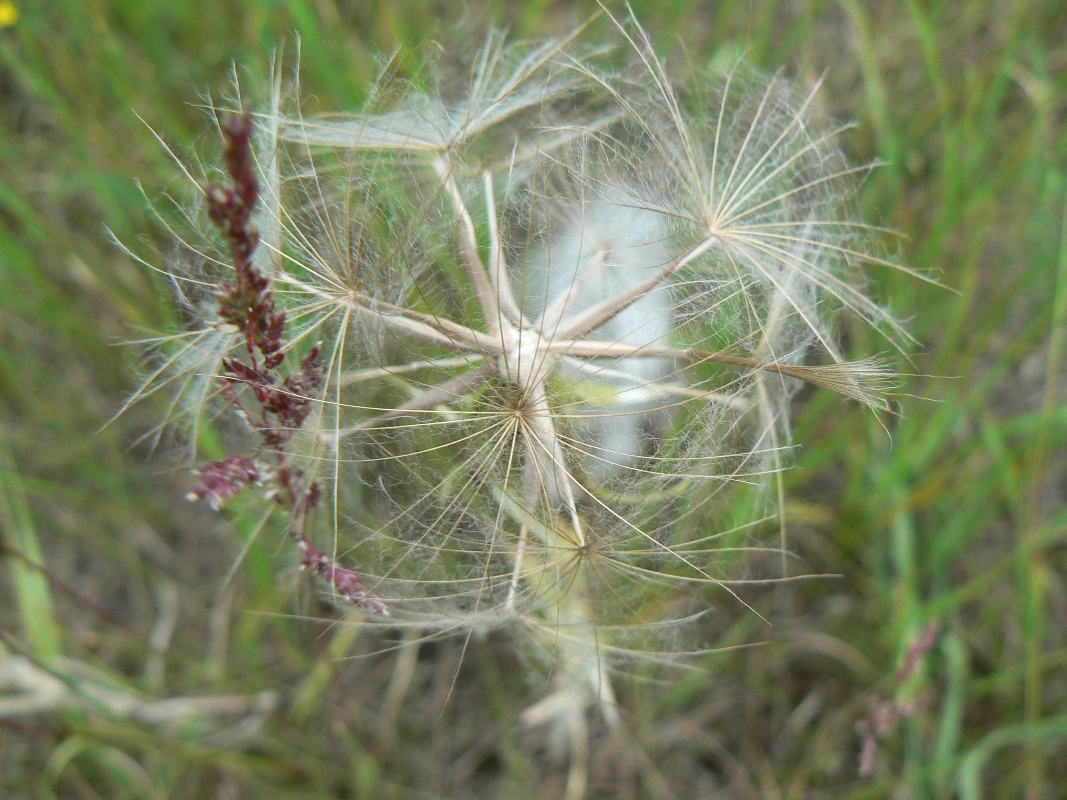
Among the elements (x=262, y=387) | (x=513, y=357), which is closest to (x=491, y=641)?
(x=513, y=357)

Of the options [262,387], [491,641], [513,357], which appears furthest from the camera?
[491,641]

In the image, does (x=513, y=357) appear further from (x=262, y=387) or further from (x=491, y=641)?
(x=491, y=641)

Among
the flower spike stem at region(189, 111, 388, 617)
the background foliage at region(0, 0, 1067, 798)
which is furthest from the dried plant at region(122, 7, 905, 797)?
the background foliage at region(0, 0, 1067, 798)

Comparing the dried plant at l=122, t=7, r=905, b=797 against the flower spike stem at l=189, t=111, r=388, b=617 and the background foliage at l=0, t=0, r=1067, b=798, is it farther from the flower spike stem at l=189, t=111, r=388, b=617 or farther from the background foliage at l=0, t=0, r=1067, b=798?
the background foliage at l=0, t=0, r=1067, b=798

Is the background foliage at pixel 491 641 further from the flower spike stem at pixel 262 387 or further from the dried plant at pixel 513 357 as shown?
the flower spike stem at pixel 262 387

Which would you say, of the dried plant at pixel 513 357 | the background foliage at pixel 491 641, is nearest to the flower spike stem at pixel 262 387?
the dried plant at pixel 513 357
